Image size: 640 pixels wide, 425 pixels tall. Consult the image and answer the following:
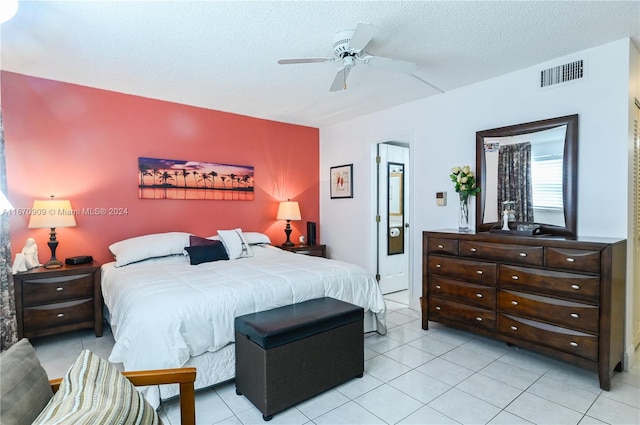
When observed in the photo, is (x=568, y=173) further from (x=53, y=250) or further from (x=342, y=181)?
(x=53, y=250)

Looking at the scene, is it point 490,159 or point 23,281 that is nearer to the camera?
point 23,281

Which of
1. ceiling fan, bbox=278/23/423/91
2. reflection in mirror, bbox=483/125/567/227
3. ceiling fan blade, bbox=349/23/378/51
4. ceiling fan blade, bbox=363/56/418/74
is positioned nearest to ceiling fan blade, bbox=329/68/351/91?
ceiling fan, bbox=278/23/423/91

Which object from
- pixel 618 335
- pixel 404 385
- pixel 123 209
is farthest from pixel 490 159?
pixel 123 209

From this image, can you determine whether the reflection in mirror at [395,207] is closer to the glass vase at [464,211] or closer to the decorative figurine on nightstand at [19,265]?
the glass vase at [464,211]

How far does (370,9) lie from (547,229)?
2.29 metres

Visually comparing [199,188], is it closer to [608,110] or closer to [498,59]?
[498,59]

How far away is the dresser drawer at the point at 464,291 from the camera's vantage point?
2939 millimetres

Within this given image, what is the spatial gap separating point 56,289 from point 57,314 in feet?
0.73

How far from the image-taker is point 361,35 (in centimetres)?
210

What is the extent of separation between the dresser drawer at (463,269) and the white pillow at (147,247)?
2.58m

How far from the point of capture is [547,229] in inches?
116

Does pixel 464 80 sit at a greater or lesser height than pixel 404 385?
greater

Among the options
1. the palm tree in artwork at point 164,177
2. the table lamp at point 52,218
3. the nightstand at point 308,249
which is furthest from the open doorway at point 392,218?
the table lamp at point 52,218

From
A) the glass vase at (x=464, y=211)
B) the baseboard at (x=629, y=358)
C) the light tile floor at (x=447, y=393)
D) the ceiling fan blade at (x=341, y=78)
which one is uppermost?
the ceiling fan blade at (x=341, y=78)
